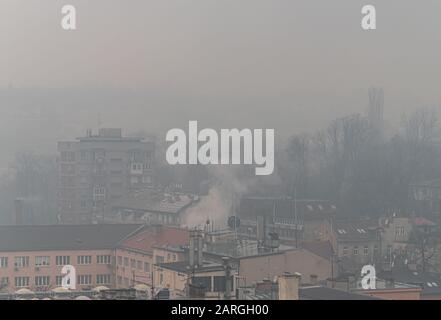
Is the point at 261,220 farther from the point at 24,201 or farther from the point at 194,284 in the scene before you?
the point at 24,201

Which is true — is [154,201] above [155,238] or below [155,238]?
above

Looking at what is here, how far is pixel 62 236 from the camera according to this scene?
5430 millimetres

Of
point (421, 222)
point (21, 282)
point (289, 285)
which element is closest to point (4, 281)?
point (21, 282)

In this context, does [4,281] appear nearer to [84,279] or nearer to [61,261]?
[61,261]

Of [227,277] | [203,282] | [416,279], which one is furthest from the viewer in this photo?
[416,279]

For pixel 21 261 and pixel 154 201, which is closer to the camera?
pixel 21 261

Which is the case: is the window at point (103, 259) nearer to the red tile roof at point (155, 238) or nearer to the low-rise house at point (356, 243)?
the red tile roof at point (155, 238)

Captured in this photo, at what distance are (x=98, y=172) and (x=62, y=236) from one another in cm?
46

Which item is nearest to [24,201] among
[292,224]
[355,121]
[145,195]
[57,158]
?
[57,158]

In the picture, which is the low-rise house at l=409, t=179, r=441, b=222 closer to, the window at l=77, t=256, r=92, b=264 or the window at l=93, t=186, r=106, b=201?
the window at l=93, t=186, r=106, b=201

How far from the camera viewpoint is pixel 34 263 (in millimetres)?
5418

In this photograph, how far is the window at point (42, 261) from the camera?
542 cm
